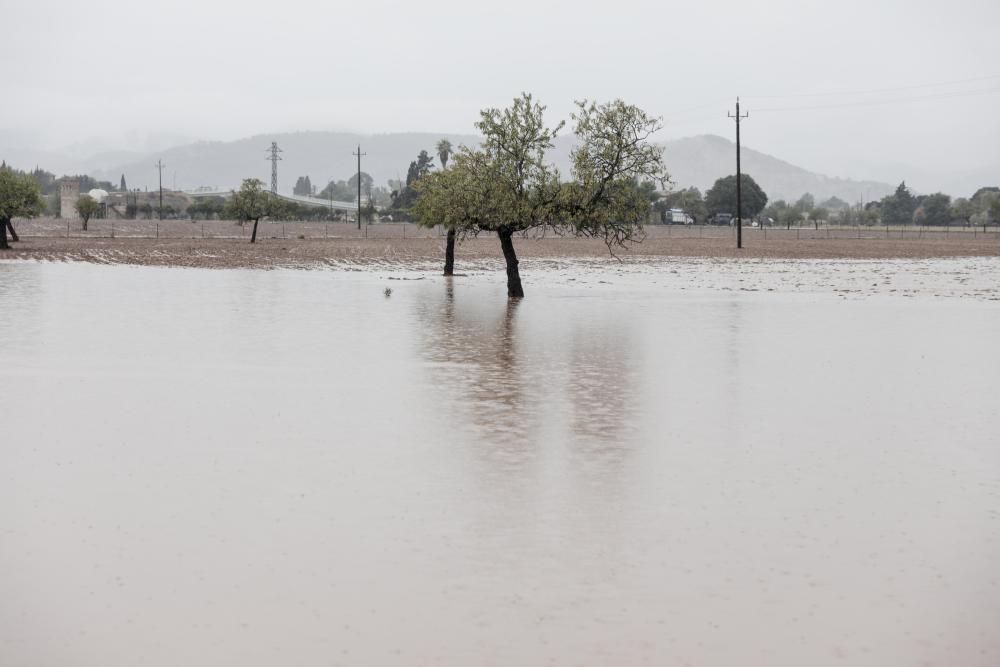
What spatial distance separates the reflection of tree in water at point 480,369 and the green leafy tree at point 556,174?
188 inches

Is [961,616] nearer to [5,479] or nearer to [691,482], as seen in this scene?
[691,482]

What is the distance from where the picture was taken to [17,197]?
245ft

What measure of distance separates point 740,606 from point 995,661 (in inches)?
64.9

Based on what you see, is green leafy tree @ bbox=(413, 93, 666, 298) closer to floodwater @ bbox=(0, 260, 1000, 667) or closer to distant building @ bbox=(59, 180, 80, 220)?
floodwater @ bbox=(0, 260, 1000, 667)

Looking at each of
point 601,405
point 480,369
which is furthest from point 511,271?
point 601,405

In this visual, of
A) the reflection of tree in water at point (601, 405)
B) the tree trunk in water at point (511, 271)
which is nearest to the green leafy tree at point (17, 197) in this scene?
the tree trunk in water at point (511, 271)

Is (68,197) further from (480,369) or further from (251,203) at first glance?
(480,369)

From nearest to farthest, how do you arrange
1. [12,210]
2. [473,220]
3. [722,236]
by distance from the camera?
1. [473,220]
2. [12,210]
3. [722,236]

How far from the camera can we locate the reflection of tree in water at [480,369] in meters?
15.0

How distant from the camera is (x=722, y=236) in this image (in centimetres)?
12619

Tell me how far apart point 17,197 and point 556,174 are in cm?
4951

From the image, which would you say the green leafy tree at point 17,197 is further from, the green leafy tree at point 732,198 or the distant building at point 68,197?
the green leafy tree at point 732,198

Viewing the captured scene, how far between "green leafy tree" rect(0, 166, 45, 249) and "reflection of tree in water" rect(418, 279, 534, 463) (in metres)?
50.5

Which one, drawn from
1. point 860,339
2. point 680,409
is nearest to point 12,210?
point 860,339
